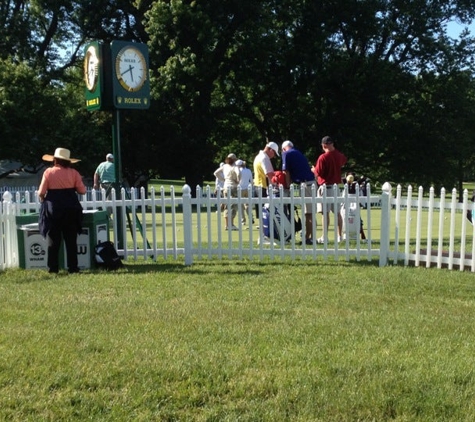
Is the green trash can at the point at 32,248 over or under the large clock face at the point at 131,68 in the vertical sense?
under

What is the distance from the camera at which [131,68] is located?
10477mm

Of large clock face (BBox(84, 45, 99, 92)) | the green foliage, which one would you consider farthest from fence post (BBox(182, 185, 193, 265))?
the green foliage

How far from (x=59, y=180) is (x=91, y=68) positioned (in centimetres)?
212

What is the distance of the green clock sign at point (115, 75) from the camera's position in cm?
1027

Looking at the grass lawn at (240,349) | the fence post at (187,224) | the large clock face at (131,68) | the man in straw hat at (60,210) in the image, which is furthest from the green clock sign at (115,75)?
the grass lawn at (240,349)

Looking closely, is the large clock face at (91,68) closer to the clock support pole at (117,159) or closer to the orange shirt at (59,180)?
the clock support pole at (117,159)

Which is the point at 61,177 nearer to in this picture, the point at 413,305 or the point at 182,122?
the point at 413,305

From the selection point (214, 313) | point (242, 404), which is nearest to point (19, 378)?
point (242, 404)

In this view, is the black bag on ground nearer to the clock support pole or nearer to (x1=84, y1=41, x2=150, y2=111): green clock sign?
the clock support pole

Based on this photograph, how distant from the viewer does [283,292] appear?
7656mm

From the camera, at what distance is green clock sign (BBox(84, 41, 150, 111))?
10273 mm

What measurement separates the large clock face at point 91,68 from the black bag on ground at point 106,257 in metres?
2.55

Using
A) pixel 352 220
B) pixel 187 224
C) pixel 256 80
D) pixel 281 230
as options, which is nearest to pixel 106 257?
pixel 187 224

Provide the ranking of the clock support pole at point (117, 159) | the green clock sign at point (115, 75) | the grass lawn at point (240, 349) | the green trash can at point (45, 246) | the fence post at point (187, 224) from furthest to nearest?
the clock support pole at point (117, 159)
the green clock sign at point (115, 75)
the fence post at point (187, 224)
the green trash can at point (45, 246)
the grass lawn at point (240, 349)
